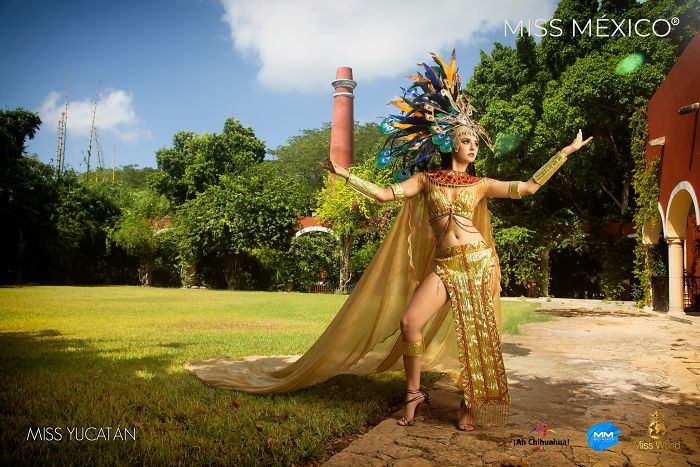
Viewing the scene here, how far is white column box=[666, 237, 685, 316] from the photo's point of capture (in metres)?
11.6

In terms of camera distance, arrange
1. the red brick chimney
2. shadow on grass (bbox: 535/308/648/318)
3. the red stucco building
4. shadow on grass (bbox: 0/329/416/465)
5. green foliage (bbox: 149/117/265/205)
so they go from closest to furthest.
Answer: shadow on grass (bbox: 0/329/416/465)
the red stucco building
shadow on grass (bbox: 535/308/648/318)
the red brick chimney
green foliage (bbox: 149/117/265/205)

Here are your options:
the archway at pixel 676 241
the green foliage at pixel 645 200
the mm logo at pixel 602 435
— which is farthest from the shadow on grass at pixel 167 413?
the green foliage at pixel 645 200

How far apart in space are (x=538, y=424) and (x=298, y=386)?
1.67m

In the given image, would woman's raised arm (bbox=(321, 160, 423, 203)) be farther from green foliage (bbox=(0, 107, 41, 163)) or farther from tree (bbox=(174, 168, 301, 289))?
tree (bbox=(174, 168, 301, 289))

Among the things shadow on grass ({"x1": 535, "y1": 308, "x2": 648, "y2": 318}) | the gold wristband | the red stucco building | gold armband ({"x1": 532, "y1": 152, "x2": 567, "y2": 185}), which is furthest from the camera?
shadow on grass ({"x1": 535, "y1": 308, "x2": 648, "y2": 318})

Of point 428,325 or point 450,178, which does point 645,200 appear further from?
point 450,178

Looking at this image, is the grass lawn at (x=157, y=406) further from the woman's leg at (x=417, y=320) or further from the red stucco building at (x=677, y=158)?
the red stucco building at (x=677, y=158)

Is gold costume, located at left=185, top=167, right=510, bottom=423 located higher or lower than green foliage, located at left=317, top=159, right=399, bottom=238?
lower

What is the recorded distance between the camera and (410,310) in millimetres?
3258

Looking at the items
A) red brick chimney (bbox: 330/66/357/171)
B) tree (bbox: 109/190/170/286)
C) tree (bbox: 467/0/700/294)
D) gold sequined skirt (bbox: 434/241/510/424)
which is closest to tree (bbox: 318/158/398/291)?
tree (bbox: 467/0/700/294)

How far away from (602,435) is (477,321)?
95 centimetres

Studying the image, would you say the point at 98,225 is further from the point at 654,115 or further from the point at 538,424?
the point at 538,424

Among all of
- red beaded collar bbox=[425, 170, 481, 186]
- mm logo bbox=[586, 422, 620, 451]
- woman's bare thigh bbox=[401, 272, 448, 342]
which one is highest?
red beaded collar bbox=[425, 170, 481, 186]

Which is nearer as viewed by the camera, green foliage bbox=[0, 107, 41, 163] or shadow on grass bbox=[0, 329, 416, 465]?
shadow on grass bbox=[0, 329, 416, 465]
